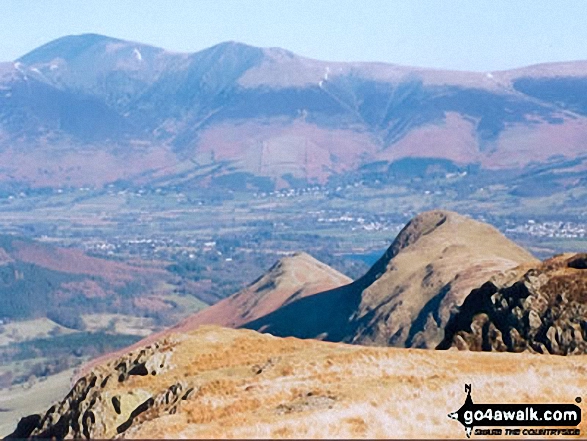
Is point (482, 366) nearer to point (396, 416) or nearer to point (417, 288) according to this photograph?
point (396, 416)

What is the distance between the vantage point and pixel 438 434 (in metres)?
32.5

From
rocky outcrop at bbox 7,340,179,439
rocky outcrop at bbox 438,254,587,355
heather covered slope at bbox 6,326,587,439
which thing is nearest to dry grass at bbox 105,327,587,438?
heather covered slope at bbox 6,326,587,439

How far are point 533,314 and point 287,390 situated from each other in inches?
1732

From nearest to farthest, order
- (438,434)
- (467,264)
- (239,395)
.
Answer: (438,434), (239,395), (467,264)

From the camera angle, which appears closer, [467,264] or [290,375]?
[290,375]

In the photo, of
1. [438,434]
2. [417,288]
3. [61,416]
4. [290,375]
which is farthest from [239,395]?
[417,288]

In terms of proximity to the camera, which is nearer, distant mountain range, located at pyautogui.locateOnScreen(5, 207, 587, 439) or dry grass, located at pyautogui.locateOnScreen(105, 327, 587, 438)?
dry grass, located at pyautogui.locateOnScreen(105, 327, 587, 438)

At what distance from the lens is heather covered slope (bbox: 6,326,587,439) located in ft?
113

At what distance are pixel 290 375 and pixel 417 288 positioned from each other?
152 metres

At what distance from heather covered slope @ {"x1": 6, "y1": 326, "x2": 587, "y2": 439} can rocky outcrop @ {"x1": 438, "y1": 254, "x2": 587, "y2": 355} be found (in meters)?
19.0

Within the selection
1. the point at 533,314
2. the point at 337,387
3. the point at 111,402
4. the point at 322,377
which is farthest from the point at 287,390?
the point at 533,314

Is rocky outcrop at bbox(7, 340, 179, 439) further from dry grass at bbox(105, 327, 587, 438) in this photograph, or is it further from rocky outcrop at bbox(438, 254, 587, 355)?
rocky outcrop at bbox(438, 254, 587, 355)

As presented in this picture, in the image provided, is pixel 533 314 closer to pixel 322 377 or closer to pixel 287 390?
pixel 322 377

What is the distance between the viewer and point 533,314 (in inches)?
3157
